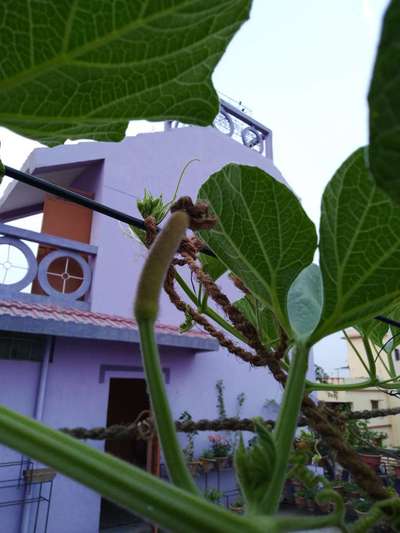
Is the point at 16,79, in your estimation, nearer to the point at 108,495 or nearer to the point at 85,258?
the point at 108,495

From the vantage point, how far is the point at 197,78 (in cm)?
21

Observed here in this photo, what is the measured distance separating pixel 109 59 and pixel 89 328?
110 inches

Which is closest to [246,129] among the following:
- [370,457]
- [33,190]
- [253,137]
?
[253,137]

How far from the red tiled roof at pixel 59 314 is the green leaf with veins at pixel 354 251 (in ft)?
8.16

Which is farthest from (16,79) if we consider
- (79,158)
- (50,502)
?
(79,158)

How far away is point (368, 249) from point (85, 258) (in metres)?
3.52

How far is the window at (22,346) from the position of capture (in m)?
2.78

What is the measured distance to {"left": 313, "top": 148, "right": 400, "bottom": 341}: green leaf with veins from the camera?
0.25m

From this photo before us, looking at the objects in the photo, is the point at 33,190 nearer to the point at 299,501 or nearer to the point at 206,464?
the point at 206,464

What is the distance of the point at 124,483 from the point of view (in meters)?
0.11

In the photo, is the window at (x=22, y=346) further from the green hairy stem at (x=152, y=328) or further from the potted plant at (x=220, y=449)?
the green hairy stem at (x=152, y=328)

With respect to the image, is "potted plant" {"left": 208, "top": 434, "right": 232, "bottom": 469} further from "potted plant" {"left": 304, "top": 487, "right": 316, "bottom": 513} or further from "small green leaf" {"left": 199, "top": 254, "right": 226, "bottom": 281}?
"small green leaf" {"left": 199, "top": 254, "right": 226, "bottom": 281}

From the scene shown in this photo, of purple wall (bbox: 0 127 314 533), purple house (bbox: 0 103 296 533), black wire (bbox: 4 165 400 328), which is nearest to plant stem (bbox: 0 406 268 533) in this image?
black wire (bbox: 4 165 400 328)

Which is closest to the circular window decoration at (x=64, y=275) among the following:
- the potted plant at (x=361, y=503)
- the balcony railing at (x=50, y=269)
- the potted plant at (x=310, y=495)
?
the balcony railing at (x=50, y=269)
